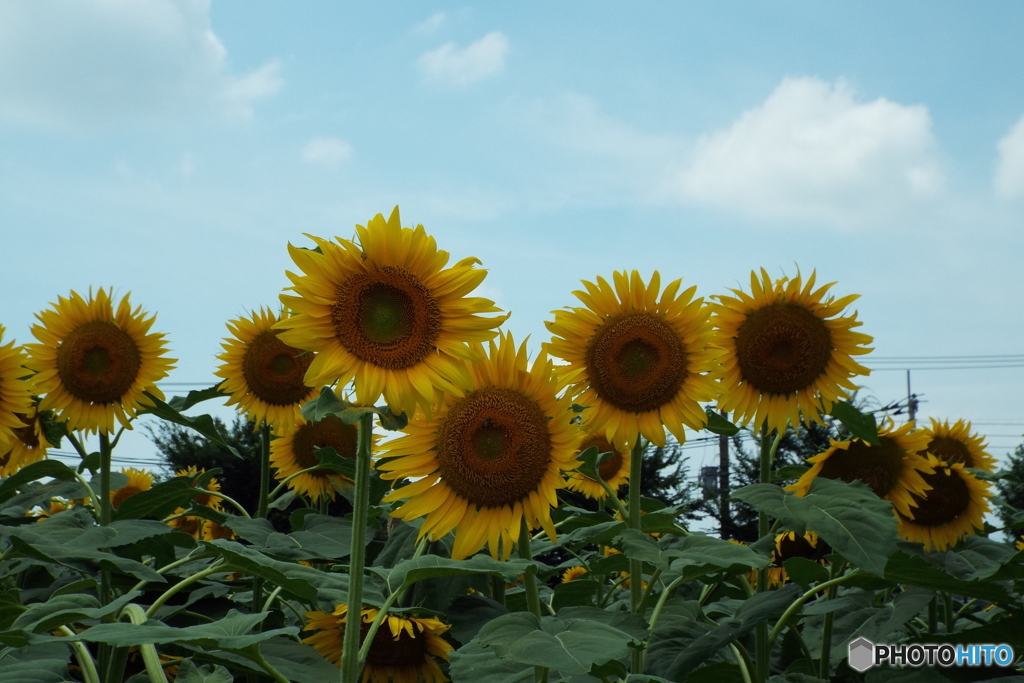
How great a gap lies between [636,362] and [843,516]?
1.02 metres

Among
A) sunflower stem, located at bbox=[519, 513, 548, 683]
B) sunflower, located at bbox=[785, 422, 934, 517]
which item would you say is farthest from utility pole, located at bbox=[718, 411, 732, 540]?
sunflower stem, located at bbox=[519, 513, 548, 683]

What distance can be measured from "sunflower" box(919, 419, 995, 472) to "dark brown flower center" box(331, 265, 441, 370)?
3.10 metres

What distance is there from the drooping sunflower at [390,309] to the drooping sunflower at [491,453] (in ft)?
0.45

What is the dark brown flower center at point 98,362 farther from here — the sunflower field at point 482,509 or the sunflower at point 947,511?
the sunflower at point 947,511

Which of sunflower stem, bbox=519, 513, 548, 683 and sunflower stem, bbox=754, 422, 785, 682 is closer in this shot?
sunflower stem, bbox=519, 513, 548, 683

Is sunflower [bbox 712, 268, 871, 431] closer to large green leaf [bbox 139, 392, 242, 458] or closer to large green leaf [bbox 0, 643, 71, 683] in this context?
large green leaf [bbox 139, 392, 242, 458]

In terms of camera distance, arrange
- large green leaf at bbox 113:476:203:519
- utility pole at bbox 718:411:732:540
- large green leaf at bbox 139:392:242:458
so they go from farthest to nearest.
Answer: utility pole at bbox 718:411:732:540, large green leaf at bbox 139:392:242:458, large green leaf at bbox 113:476:203:519

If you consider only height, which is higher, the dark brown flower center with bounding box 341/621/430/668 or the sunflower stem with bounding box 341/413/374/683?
the sunflower stem with bounding box 341/413/374/683

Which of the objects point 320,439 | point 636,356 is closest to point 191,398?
point 320,439

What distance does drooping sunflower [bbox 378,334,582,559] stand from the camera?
2625 millimetres

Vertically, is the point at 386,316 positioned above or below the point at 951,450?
above

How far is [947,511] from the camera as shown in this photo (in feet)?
13.5

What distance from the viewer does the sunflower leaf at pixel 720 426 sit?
3.58m

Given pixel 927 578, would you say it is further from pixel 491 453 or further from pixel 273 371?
pixel 273 371
